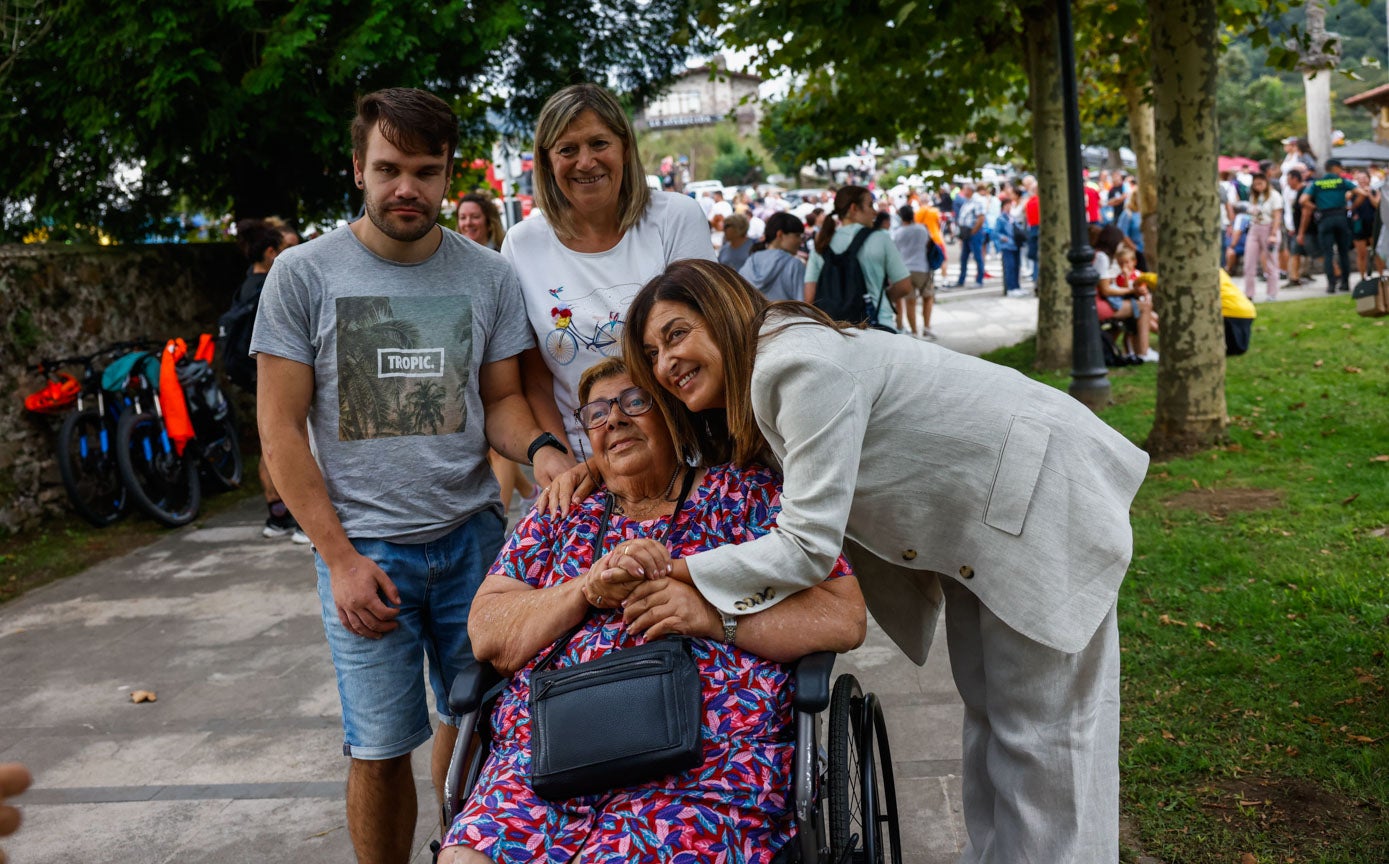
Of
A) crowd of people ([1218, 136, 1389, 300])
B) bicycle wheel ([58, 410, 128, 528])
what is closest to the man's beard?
bicycle wheel ([58, 410, 128, 528])

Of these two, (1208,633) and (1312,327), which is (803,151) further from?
(1208,633)

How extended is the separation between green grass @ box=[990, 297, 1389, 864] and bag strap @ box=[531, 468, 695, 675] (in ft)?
5.29

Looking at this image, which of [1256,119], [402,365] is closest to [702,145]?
[1256,119]

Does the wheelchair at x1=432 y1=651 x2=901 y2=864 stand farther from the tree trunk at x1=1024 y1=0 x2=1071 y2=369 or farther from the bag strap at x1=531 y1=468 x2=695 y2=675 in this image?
the tree trunk at x1=1024 y1=0 x2=1071 y2=369

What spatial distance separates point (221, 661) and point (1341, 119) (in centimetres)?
7801

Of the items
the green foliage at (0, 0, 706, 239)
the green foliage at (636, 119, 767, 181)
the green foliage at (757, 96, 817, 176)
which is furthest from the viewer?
the green foliage at (636, 119, 767, 181)

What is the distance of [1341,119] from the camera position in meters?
71.3

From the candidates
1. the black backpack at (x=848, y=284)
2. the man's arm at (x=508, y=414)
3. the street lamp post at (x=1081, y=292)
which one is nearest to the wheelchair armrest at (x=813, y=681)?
the man's arm at (x=508, y=414)

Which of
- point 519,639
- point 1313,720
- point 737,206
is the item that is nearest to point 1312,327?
point 1313,720

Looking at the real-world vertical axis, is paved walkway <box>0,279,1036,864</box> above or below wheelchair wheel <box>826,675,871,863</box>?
below

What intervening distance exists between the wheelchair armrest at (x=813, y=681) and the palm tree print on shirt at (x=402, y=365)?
1055mm

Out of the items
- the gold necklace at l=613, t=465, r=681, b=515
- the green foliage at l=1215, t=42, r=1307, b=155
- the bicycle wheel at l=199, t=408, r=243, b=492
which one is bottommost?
the bicycle wheel at l=199, t=408, r=243, b=492

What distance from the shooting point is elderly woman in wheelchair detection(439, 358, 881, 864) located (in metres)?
2.52

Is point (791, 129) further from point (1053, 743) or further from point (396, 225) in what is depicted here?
point (1053, 743)
